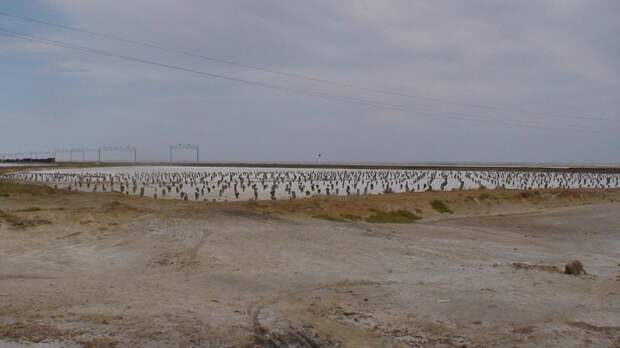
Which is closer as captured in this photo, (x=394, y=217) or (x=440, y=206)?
(x=394, y=217)

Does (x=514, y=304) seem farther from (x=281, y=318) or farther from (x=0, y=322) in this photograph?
(x=0, y=322)

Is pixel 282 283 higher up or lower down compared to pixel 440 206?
lower down

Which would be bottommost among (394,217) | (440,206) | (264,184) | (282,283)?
(394,217)

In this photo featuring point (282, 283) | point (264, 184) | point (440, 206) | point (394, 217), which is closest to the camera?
point (282, 283)

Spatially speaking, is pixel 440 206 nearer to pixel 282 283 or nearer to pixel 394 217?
pixel 394 217

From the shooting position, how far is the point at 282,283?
476 inches

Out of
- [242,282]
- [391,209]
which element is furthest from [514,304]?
[391,209]

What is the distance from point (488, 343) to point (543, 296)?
3.20 meters

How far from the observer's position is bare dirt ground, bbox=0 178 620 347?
28.2 ft

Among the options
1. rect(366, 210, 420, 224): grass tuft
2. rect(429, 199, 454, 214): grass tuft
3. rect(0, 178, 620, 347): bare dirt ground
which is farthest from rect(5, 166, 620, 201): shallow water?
rect(0, 178, 620, 347): bare dirt ground

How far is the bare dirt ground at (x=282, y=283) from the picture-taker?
859cm

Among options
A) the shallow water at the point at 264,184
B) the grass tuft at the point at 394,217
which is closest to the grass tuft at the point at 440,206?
the grass tuft at the point at 394,217

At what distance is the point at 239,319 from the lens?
9117 millimetres

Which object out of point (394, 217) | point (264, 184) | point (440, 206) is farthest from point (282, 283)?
point (264, 184)
